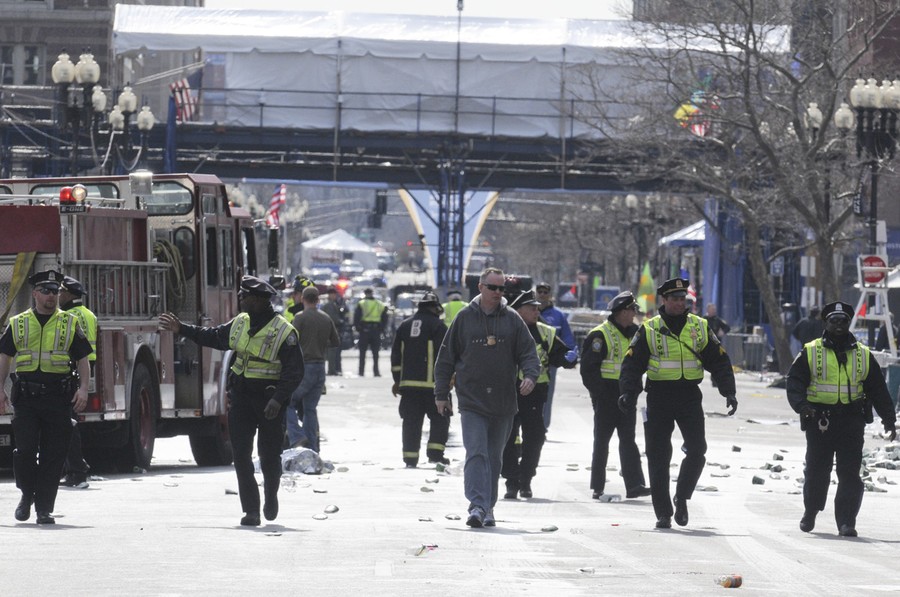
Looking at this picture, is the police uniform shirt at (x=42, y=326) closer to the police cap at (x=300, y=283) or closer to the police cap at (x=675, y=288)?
the police cap at (x=675, y=288)

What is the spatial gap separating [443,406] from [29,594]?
421 cm

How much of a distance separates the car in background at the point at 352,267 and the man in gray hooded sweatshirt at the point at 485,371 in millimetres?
124173

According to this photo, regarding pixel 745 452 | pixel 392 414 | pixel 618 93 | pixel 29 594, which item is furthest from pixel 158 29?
pixel 29 594

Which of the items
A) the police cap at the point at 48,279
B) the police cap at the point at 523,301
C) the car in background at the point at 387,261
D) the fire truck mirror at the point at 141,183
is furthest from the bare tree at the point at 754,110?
the car in background at the point at 387,261

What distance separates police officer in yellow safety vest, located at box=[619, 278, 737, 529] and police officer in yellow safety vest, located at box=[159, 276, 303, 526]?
7.58 feet

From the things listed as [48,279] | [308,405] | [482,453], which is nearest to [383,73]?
[308,405]

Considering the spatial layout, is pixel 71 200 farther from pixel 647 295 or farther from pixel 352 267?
pixel 352 267

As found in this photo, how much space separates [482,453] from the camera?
12.7 metres

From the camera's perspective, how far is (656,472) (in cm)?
1285

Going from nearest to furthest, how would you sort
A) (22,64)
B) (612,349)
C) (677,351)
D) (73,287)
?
(677,351), (73,287), (612,349), (22,64)

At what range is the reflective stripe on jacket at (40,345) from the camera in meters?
12.6

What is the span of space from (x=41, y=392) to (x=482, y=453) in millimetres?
2937

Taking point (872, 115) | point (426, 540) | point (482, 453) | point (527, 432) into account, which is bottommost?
point (426, 540)

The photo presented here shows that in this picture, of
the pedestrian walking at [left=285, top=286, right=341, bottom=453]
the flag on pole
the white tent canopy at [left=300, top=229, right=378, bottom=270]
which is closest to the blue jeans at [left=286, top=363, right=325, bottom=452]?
the pedestrian walking at [left=285, top=286, right=341, bottom=453]
